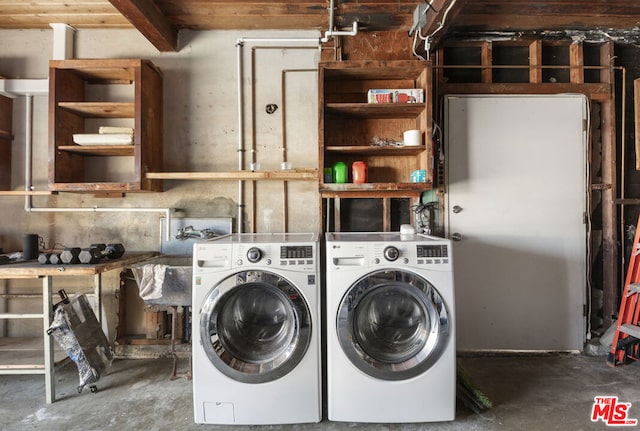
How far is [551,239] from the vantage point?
7.79 ft

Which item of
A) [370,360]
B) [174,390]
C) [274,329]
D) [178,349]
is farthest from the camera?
[178,349]

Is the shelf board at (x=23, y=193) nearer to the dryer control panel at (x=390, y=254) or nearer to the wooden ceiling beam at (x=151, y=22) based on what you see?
the wooden ceiling beam at (x=151, y=22)

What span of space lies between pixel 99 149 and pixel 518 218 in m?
3.14

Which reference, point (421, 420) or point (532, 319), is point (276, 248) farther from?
point (532, 319)

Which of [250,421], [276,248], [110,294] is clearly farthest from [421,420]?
[110,294]

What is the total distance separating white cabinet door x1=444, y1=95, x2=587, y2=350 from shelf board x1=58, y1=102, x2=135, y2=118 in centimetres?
240

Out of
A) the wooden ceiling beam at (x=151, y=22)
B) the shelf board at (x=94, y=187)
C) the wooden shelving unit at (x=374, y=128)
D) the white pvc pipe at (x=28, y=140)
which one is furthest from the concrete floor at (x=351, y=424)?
the wooden ceiling beam at (x=151, y=22)

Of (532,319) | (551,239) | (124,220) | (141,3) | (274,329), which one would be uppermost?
(141,3)

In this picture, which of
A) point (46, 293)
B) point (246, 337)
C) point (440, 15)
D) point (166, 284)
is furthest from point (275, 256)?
point (440, 15)

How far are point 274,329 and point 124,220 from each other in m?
1.63

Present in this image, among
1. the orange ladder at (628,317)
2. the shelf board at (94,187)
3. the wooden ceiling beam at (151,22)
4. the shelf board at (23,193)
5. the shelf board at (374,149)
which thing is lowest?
the orange ladder at (628,317)

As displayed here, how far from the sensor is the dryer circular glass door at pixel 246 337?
159 cm

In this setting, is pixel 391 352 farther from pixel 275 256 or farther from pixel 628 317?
pixel 628 317

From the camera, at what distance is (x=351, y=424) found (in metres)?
1.65
